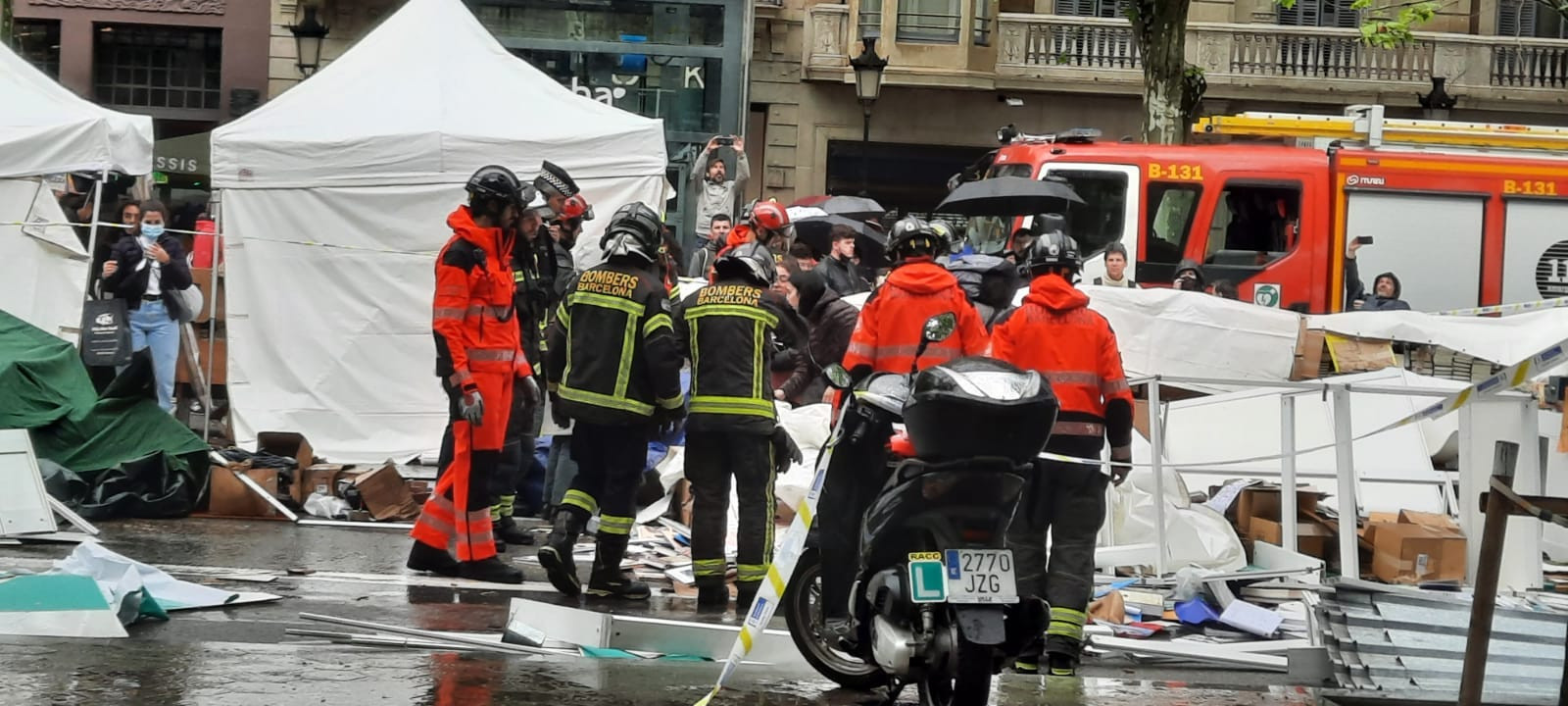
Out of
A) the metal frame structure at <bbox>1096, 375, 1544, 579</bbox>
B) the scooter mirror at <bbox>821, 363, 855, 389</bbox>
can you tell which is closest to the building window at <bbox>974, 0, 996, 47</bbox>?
the metal frame structure at <bbox>1096, 375, 1544, 579</bbox>

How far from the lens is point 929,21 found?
28.5 m

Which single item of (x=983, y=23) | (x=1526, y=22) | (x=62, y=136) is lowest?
(x=62, y=136)

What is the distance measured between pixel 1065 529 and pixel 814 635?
1.18 metres

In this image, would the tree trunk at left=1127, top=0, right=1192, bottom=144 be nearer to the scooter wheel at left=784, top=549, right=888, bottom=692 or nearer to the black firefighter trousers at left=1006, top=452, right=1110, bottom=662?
the black firefighter trousers at left=1006, top=452, right=1110, bottom=662

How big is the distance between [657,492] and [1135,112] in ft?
62.7

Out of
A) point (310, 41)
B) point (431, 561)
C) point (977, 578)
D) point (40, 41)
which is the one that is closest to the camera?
point (977, 578)

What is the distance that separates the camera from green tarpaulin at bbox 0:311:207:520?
34.9 ft

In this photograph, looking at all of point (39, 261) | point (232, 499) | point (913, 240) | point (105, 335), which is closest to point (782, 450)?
point (913, 240)

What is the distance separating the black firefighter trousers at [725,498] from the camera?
8.59 m

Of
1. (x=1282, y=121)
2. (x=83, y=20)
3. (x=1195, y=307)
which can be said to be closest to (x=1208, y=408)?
(x=1195, y=307)

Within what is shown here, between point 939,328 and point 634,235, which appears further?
point 634,235

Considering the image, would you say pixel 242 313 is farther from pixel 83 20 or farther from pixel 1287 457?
pixel 83 20

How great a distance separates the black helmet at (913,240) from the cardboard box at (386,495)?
440cm

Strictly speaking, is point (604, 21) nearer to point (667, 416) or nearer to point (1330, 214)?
point (1330, 214)
